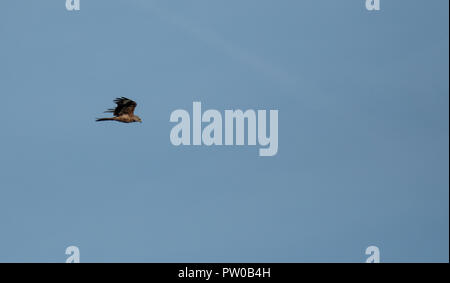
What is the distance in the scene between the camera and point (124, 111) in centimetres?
5000

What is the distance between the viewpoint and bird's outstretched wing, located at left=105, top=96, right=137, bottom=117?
49125 millimetres

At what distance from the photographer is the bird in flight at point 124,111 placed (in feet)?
161

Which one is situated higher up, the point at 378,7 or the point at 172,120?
the point at 378,7

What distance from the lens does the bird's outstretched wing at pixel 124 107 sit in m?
49.1

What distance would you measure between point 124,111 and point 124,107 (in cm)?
34

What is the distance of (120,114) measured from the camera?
50.1 metres

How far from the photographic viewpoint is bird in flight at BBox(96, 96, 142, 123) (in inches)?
1936

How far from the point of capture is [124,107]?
49719 mm
